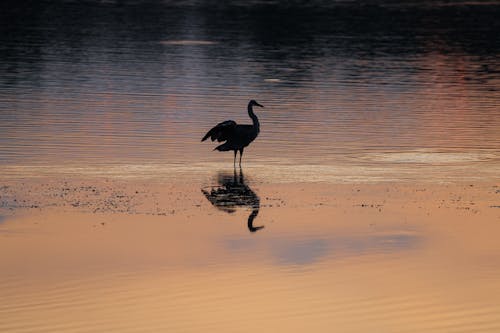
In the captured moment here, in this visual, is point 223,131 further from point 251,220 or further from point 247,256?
point 247,256

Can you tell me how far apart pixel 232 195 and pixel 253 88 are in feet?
58.0

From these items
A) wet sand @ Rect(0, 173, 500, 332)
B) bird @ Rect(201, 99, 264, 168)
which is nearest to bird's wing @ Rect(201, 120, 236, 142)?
bird @ Rect(201, 99, 264, 168)

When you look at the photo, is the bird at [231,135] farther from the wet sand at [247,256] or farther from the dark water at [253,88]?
the wet sand at [247,256]

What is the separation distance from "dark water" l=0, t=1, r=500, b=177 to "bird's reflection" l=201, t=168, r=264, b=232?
2079 mm

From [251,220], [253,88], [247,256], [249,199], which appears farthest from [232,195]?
[253,88]

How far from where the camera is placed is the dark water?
85.9ft

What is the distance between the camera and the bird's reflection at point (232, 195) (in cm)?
2027

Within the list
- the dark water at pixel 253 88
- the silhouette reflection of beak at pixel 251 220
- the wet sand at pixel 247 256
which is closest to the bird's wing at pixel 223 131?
the dark water at pixel 253 88

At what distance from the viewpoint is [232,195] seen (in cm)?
2130

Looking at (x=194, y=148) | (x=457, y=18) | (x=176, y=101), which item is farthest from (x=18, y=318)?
(x=457, y=18)

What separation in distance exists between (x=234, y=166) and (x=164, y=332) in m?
11.2

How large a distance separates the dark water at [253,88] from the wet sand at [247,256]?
10.6ft

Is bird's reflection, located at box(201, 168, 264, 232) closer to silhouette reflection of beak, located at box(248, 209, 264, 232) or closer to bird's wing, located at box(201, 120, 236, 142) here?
silhouette reflection of beak, located at box(248, 209, 264, 232)

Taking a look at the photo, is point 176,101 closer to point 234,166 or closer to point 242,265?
point 234,166
